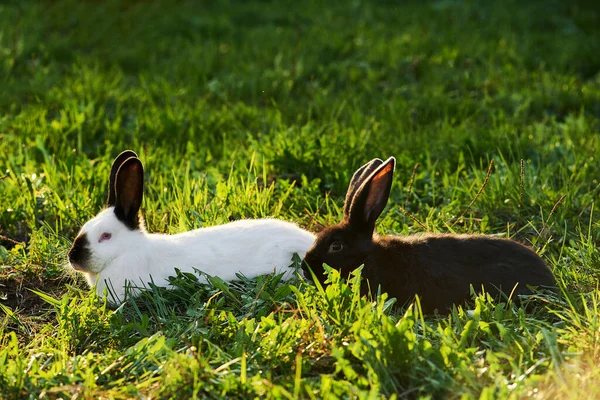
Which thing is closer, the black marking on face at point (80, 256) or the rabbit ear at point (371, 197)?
the rabbit ear at point (371, 197)

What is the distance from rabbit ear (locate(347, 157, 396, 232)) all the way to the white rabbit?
1.12 feet

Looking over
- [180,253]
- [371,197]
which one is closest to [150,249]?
[180,253]

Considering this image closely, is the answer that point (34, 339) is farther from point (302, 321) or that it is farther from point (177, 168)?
point (177, 168)

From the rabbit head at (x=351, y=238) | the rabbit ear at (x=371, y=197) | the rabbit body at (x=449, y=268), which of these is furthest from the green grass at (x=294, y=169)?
the rabbit ear at (x=371, y=197)

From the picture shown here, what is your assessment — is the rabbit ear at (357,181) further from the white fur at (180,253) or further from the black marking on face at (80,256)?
the black marking on face at (80,256)

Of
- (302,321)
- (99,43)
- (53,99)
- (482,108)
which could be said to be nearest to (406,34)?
(482,108)

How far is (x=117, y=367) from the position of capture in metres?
3.27

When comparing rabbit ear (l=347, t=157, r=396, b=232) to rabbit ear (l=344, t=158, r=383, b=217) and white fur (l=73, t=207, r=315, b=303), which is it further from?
white fur (l=73, t=207, r=315, b=303)

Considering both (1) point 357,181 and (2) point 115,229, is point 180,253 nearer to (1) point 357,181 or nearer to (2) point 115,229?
(2) point 115,229

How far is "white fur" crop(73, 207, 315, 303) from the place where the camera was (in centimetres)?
411

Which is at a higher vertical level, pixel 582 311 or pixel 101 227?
pixel 101 227

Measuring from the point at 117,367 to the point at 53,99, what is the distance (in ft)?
12.8

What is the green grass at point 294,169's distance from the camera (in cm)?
316

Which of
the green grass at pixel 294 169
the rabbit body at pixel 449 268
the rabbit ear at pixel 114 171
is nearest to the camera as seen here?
the green grass at pixel 294 169
